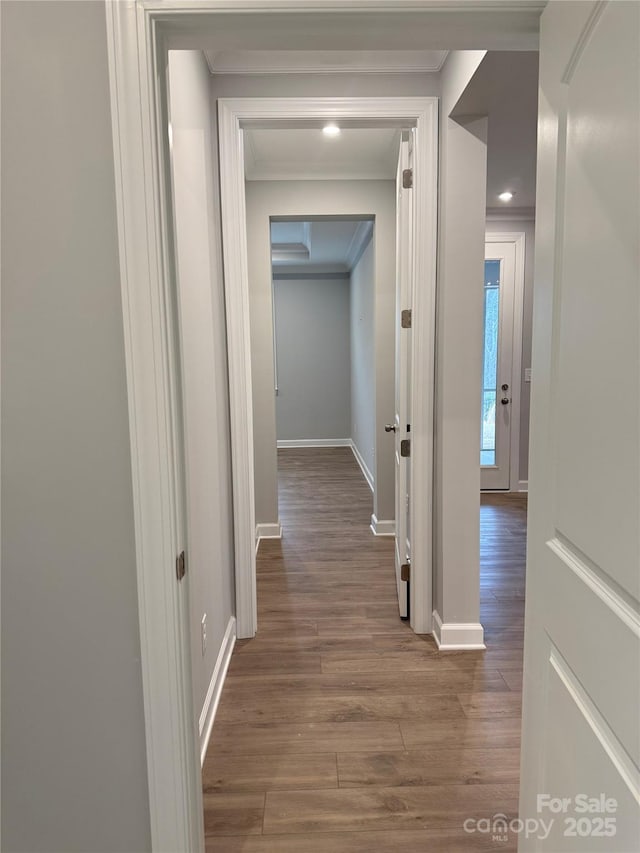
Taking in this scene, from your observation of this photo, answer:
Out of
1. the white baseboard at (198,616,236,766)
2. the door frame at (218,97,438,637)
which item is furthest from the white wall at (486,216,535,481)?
the white baseboard at (198,616,236,766)

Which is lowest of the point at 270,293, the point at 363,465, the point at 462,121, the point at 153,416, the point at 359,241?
the point at 363,465

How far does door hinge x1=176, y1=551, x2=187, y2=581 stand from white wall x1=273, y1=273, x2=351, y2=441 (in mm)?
6419

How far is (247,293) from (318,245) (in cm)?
376

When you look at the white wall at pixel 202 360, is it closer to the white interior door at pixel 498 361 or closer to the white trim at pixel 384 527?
the white trim at pixel 384 527

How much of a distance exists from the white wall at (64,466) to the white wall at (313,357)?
6463mm

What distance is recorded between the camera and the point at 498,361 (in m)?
4.95

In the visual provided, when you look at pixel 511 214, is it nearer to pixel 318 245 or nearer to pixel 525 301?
pixel 525 301

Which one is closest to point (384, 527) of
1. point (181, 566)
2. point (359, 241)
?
point (181, 566)

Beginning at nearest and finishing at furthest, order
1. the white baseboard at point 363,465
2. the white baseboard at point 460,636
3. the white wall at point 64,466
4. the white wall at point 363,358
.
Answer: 1. the white wall at point 64,466
2. the white baseboard at point 460,636
3. the white wall at point 363,358
4. the white baseboard at point 363,465

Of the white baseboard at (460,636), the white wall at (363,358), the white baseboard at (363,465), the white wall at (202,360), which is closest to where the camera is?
the white wall at (202,360)

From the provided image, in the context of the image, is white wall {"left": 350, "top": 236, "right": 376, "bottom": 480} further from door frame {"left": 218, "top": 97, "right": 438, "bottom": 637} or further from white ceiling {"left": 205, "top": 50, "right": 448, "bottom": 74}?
white ceiling {"left": 205, "top": 50, "right": 448, "bottom": 74}

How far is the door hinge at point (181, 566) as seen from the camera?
112cm

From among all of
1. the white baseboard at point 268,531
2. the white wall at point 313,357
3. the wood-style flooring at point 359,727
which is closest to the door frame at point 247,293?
the wood-style flooring at point 359,727

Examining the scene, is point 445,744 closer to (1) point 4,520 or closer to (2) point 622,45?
(1) point 4,520
